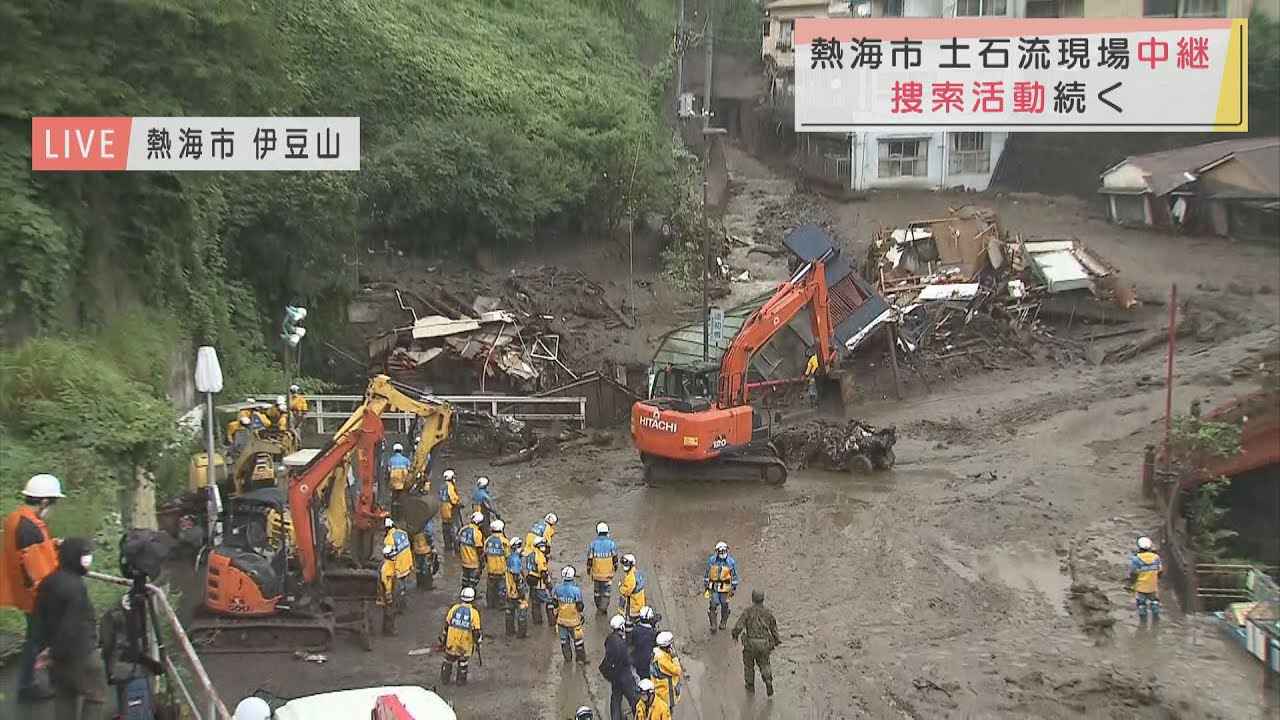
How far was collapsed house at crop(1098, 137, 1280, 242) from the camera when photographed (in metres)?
16.6

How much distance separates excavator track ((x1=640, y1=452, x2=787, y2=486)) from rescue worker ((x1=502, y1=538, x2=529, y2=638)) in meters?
6.37

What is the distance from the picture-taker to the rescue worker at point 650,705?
36.8 ft

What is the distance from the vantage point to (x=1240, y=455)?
20.4 meters

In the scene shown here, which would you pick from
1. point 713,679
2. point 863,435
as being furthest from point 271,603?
point 863,435

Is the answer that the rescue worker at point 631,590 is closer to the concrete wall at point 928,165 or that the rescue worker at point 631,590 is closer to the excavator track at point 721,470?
the excavator track at point 721,470

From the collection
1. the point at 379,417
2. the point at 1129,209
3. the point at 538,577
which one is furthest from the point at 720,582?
the point at 1129,209

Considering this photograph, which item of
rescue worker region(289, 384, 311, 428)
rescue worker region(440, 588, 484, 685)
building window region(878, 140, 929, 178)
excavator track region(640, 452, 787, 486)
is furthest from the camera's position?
building window region(878, 140, 929, 178)

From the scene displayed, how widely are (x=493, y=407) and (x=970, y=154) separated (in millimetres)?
18885

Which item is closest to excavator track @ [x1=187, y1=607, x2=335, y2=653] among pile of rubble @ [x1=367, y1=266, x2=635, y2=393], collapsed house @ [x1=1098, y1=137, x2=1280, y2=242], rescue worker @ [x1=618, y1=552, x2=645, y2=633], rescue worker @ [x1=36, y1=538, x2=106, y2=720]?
rescue worker @ [x1=618, y1=552, x2=645, y2=633]

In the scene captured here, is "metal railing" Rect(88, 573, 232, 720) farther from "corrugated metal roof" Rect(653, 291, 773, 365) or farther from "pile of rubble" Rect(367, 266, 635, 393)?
"corrugated metal roof" Rect(653, 291, 773, 365)

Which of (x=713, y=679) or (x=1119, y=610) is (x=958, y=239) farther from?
(x=713, y=679)

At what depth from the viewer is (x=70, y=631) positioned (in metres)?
8.21

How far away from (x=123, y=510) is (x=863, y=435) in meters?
12.6

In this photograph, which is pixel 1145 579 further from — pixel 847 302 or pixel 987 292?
pixel 987 292
